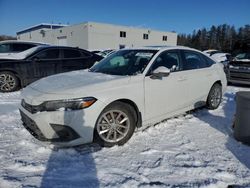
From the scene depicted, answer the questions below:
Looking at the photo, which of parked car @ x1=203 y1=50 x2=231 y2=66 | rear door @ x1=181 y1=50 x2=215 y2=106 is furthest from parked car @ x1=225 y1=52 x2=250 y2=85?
rear door @ x1=181 y1=50 x2=215 y2=106

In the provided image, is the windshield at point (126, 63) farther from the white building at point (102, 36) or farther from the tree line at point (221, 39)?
the tree line at point (221, 39)

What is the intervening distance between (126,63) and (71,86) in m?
1.27

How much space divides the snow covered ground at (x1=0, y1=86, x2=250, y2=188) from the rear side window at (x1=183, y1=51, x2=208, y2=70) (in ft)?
4.11

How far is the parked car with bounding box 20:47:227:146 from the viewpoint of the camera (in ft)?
11.0

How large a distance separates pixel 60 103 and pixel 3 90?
16.7ft

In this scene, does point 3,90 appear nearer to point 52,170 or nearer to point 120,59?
point 120,59

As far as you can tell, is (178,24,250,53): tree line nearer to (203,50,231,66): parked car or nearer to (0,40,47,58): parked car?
(203,50,231,66): parked car

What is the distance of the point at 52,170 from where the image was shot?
3121 mm

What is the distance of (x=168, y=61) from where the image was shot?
460 cm

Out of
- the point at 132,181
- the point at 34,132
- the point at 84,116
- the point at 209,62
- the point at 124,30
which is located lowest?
the point at 132,181

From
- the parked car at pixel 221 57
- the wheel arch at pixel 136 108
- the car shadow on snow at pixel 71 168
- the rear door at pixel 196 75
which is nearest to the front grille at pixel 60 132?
the car shadow on snow at pixel 71 168

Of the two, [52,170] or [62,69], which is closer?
[52,170]

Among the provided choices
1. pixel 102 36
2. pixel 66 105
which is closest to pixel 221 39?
pixel 102 36

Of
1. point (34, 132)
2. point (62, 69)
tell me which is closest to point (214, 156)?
point (34, 132)
